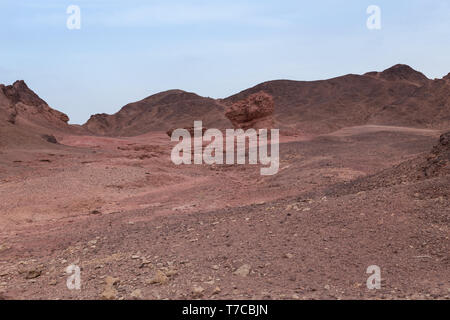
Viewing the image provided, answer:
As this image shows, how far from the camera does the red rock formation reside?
27.2 meters

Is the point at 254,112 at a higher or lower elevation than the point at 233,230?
higher

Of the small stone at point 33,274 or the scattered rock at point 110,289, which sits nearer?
the scattered rock at point 110,289

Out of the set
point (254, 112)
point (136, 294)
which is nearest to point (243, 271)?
point (136, 294)

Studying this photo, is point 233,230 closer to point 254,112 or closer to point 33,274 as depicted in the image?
point 33,274

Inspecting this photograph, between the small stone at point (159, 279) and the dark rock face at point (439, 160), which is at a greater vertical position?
the dark rock face at point (439, 160)

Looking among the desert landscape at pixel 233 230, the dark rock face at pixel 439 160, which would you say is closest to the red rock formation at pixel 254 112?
the desert landscape at pixel 233 230

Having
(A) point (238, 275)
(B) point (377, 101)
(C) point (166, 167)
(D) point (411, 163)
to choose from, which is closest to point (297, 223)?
(A) point (238, 275)

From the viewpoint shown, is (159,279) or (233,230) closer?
(159,279)

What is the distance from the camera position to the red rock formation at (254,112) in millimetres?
27203

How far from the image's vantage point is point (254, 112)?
89.1ft

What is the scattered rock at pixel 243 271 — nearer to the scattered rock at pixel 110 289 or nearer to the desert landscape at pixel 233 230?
the desert landscape at pixel 233 230

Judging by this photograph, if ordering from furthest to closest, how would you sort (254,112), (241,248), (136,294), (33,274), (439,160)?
1. (254,112)
2. (439,160)
3. (33,274)
4. (241,248)
5. (136,294)

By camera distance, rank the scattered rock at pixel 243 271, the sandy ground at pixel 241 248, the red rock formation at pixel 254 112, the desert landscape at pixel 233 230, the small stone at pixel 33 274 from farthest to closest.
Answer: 1. the red rock formation at pixel 254 112
2. the small stone at pixel 33 274
3. the scattered rock at pixel 243 271
4. the desert landscape at pixel 233 230
5. the sandy ground at pixel 241 248
